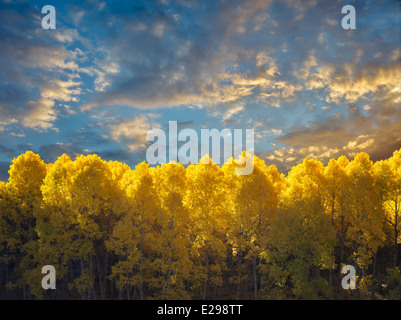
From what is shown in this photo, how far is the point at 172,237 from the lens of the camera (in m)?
29.1

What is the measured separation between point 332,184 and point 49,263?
109ft

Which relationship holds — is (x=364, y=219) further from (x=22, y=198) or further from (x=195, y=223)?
(x=22, y=198)

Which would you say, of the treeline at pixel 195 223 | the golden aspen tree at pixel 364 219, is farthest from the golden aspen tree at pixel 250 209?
the golden aspen tree at pixel 364 219

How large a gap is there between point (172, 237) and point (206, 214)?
172 inches

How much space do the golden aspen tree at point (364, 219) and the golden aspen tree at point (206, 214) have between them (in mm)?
13565

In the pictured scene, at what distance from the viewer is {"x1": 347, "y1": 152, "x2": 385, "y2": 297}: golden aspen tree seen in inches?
1175

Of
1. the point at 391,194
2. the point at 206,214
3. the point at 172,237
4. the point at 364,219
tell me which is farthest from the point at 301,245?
the point at 391,194

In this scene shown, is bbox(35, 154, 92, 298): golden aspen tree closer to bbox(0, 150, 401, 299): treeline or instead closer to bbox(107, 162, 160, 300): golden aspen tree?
bbox(0, 150, 401, 299): treeline

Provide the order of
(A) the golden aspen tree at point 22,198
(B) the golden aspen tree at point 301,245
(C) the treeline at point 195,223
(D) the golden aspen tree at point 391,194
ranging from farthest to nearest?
(A) the golden aspen tree at point 22,198 → (D) the golden aspen tree at point 391,194 → (C) the treeline at point 195,223 → (B) the golden aspen tree at point 301,245

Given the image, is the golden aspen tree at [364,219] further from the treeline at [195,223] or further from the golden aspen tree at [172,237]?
the golden aspen tree at [172,237]

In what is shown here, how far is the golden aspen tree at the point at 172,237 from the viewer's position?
1115 inches

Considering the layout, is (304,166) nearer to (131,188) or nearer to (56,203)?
(131,188)

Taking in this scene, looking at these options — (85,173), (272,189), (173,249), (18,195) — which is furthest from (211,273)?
(18,195)
